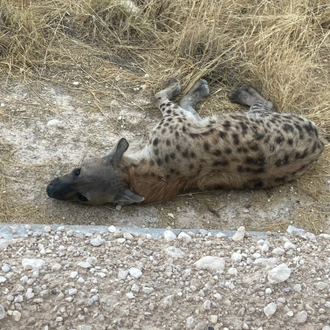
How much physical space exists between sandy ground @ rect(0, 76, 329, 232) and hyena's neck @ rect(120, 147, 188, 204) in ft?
0.28

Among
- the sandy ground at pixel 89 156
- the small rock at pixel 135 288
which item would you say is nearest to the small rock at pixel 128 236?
the small rock at pixel 135 288

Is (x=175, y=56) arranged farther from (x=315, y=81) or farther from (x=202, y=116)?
(x=315, y=81)

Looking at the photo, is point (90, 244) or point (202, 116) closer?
point (90, 244)

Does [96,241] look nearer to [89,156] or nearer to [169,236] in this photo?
[169,236]

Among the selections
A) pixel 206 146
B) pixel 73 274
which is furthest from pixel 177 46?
pixel 73 274

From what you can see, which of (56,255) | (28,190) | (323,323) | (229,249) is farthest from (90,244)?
(323,323)

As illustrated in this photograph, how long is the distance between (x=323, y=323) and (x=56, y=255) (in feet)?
4.69

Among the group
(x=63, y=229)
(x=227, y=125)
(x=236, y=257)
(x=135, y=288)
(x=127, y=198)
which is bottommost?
(x=127, y=198)

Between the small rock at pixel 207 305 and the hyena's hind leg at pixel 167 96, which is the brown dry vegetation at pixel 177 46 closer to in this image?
the hyena's hind leg at pixel 167 96

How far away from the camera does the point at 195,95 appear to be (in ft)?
16.5

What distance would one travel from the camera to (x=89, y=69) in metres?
5.22

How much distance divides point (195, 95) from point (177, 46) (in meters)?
0.58

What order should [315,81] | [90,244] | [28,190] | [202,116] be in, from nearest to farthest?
[90,244] < [28,190] < [202,116] < [315,81]

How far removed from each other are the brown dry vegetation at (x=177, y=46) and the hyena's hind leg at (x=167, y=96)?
10cm
